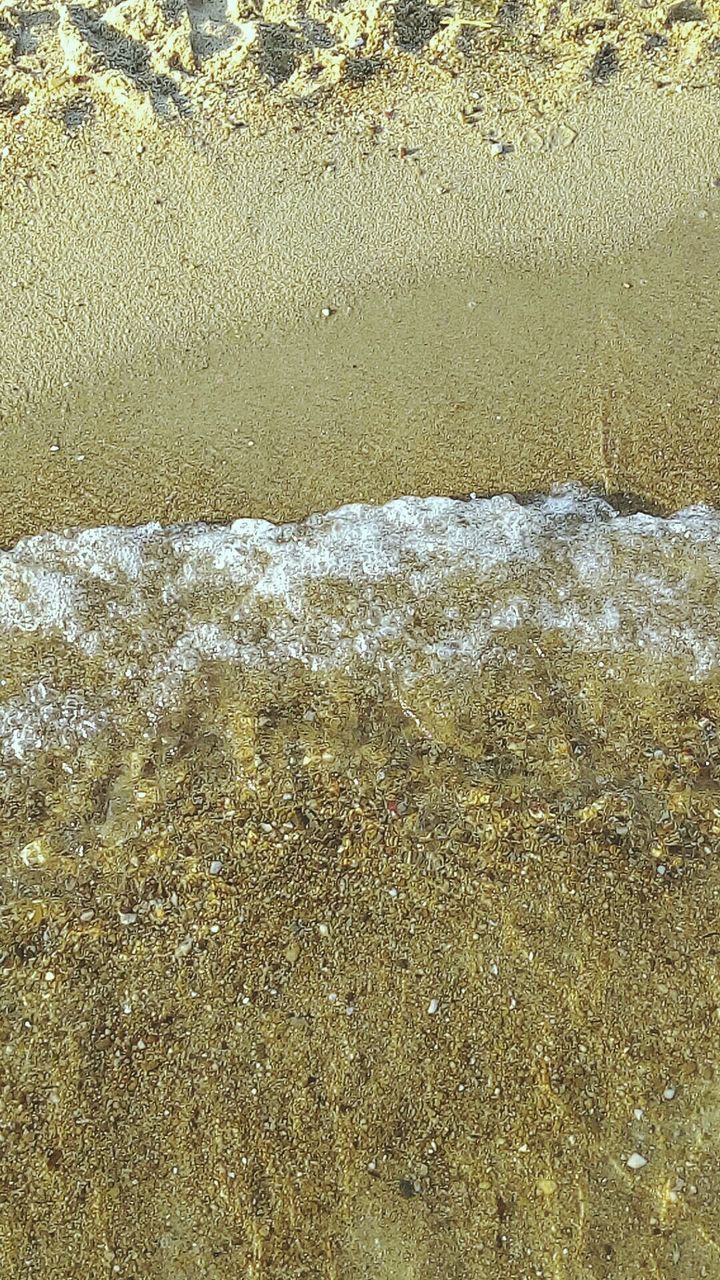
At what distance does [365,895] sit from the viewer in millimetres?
2117

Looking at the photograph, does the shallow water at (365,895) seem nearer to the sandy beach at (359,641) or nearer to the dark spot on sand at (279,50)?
the sandy beach at (359,641)

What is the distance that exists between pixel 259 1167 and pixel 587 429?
88.2 inches

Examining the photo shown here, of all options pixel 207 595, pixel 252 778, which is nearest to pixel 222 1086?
pixel 252 778

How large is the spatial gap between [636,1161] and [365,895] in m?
0.78

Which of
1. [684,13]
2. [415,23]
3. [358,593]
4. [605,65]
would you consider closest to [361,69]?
[415,23]

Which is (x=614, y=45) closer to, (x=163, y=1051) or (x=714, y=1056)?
(x=714, y=1056)

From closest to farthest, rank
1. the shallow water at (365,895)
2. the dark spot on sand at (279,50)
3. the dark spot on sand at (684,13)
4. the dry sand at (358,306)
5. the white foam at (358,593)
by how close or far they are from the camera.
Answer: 1. the shallow water at (365,895)
2. the white foam at (358,593)
3. the dry sand at (358,306)
4. the dark spot on sand at (279,50)
5. the dark spot on sand at (684,13)

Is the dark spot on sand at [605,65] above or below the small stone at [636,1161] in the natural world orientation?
above

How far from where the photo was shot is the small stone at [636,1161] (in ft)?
6.12

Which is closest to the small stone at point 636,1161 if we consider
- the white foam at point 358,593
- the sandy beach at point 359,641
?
the sandy beach at point 359,641

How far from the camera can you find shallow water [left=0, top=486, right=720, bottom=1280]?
72.1 inches

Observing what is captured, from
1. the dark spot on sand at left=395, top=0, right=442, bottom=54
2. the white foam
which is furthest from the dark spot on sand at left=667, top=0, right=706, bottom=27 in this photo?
the white foam

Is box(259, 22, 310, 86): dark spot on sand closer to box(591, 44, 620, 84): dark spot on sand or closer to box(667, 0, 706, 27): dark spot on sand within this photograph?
box(591, 44, 620, 84): dark spot on sand

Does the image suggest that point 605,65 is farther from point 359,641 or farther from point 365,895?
point 365,895
